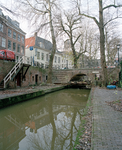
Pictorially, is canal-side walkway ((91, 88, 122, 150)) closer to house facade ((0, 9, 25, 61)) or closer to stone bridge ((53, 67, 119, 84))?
stone bridge ((53, 67, 119, 84))

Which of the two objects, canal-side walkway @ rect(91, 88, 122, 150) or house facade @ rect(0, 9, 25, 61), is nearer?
canal-side walkway @ rect(91, 88, 122, 150)

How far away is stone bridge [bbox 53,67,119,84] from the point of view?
16938 millimetres

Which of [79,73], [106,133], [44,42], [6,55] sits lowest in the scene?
[106,133]

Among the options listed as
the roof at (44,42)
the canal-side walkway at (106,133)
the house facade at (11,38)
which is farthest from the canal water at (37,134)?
the house facade at (11,38)

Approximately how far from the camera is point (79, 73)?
19.3 m

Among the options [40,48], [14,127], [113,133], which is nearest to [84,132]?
[113,133]

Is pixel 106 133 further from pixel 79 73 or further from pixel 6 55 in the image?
pixel 79 73

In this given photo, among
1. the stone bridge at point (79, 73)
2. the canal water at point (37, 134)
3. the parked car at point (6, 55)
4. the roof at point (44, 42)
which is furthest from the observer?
the stone bridge at point (79, 73)

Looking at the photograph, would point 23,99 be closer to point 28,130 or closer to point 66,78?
point 28,130

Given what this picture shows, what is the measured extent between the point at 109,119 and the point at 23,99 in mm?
5861

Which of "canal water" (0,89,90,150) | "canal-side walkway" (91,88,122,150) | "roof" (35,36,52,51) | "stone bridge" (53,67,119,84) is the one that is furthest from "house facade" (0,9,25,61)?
"canal-side walkway" (91,88,122,150)

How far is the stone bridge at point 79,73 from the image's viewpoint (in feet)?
55.6

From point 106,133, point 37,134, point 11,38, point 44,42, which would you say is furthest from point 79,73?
point 106,133

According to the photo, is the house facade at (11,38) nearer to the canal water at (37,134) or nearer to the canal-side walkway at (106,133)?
the canal water at (37,134)
